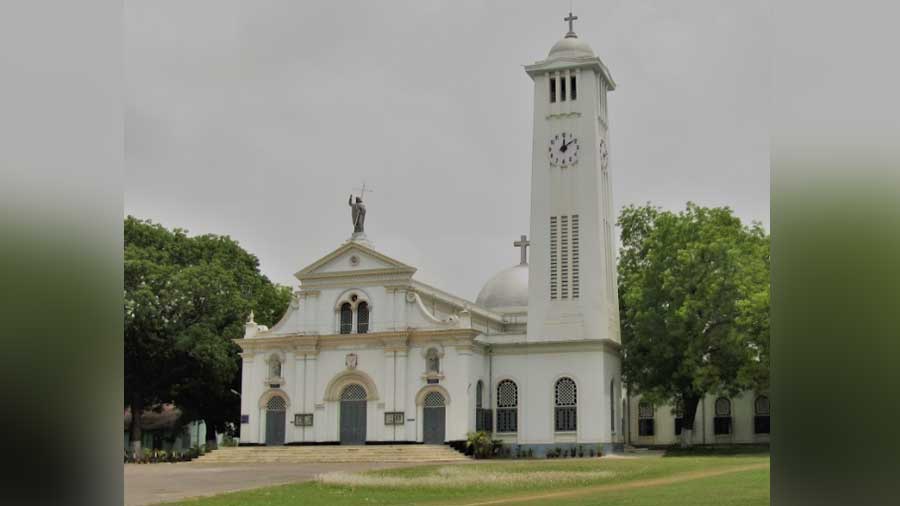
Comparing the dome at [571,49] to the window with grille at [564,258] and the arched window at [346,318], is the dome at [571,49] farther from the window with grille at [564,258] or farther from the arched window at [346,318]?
the arched window at [346,318]

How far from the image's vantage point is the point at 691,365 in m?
38.7

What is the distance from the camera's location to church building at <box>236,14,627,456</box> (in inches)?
1564

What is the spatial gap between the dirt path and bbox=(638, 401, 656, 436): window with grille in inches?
867

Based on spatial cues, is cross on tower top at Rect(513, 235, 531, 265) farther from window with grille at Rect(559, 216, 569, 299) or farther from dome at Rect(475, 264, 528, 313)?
window with grille at Rect(559, 216, 569, 299)

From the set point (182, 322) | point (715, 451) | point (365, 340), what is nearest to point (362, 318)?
point (365, 340)

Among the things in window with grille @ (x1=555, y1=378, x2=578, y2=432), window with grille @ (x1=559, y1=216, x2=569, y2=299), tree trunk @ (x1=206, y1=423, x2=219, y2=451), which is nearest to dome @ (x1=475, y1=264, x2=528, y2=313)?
window with grille @ (x1=559, y1=216, x2=569, y2=299)

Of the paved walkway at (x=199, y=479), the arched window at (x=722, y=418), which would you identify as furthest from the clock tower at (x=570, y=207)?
the paved walkway at (x=199, y=479)

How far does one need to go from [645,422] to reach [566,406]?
1136 centimetres

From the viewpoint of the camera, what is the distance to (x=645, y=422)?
49.7 meters

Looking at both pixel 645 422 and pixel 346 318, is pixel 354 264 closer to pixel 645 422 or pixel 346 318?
pixel 346 318

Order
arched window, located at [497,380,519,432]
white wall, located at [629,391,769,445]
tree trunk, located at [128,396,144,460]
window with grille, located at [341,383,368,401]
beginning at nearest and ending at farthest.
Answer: arched window, located at [497,380,519,432] < window with grille, located at [341,383,368,401] < tree trunk, located at [128,396,144,460] < white wall, located at [629,391,769,445]
